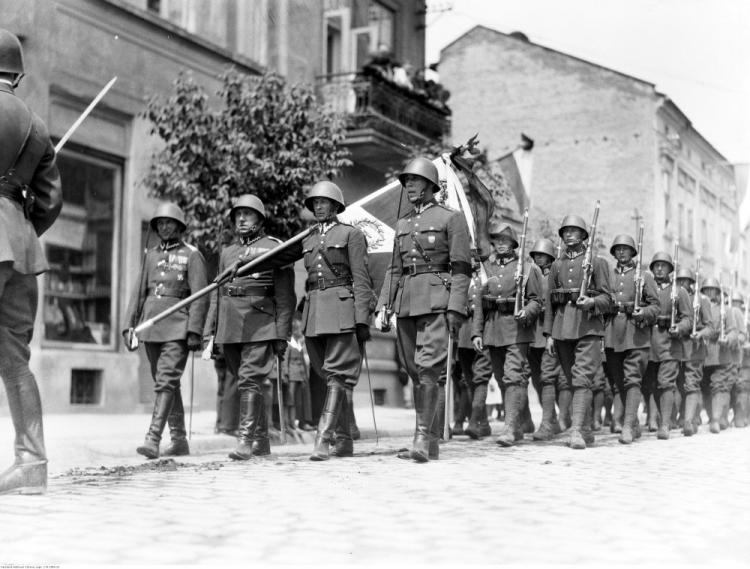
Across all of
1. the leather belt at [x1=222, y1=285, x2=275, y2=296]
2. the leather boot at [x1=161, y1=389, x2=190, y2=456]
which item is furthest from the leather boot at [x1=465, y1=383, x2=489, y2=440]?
the leather belt at [x1=222, y1=285, x2=275, y2=296]

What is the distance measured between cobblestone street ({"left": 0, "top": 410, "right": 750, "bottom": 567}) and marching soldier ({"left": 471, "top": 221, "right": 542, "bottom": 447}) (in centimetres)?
204

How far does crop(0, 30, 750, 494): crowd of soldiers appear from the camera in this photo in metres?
5.96

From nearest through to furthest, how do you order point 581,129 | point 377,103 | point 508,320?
point 508,320
point 377,103
point 581,129

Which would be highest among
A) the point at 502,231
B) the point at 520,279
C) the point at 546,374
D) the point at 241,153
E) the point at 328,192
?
the point at 241,153

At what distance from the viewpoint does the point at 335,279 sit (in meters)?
8.66

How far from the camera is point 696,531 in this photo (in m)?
5.04

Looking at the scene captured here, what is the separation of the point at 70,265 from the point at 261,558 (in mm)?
11844

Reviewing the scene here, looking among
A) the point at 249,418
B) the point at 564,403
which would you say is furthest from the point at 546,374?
the point at 249,418

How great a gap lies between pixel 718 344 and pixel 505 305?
482 centimetres

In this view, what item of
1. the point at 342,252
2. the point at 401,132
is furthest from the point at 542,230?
the point at 342,252

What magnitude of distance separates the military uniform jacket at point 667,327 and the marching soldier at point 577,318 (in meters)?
1.88

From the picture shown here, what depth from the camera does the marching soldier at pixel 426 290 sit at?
8203 mm

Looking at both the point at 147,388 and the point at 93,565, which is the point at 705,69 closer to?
the point at 93,565

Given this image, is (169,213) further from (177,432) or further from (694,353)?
(694,353)
